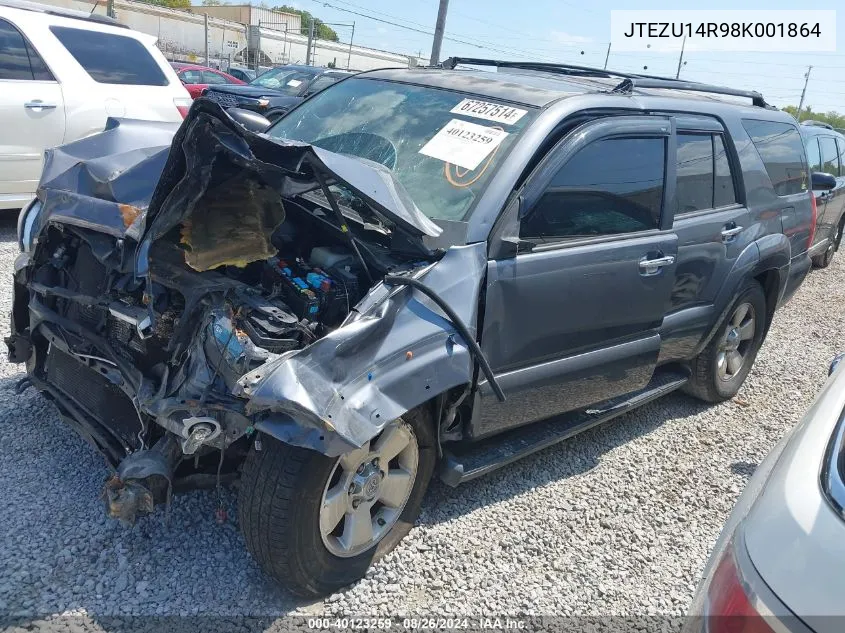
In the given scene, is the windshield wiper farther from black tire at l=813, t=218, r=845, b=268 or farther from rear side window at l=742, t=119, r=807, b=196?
black tire at l=813, t=218, r=845, b=268

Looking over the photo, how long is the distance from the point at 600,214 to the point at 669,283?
26.1 inches

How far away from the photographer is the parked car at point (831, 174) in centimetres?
825

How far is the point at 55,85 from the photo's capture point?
6.20 meters

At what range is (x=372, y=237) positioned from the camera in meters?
2.96

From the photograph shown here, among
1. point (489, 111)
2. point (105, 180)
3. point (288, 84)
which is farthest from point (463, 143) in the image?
point (288, 84)

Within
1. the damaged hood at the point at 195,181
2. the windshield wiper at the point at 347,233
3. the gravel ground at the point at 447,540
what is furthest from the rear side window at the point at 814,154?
the windshield wiper at the point at 347,233

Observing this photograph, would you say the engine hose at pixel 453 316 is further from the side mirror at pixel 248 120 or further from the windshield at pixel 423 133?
the side mirror at pixel 248 120

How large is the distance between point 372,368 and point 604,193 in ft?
5.20

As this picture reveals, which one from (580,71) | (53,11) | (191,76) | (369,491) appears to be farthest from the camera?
(191,76)

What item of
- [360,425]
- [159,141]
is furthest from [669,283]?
[159,141]

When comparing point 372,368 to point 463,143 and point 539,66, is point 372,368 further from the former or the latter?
point 539,66

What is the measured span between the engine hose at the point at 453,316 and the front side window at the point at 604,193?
1.88ft

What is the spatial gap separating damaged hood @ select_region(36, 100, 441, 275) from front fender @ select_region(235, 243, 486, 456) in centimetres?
25

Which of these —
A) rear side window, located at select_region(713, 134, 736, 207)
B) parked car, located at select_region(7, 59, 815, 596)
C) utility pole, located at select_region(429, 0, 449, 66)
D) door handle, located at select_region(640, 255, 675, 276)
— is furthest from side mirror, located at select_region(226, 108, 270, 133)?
utility pole, located at select_region(429, 0, 449, 66)
